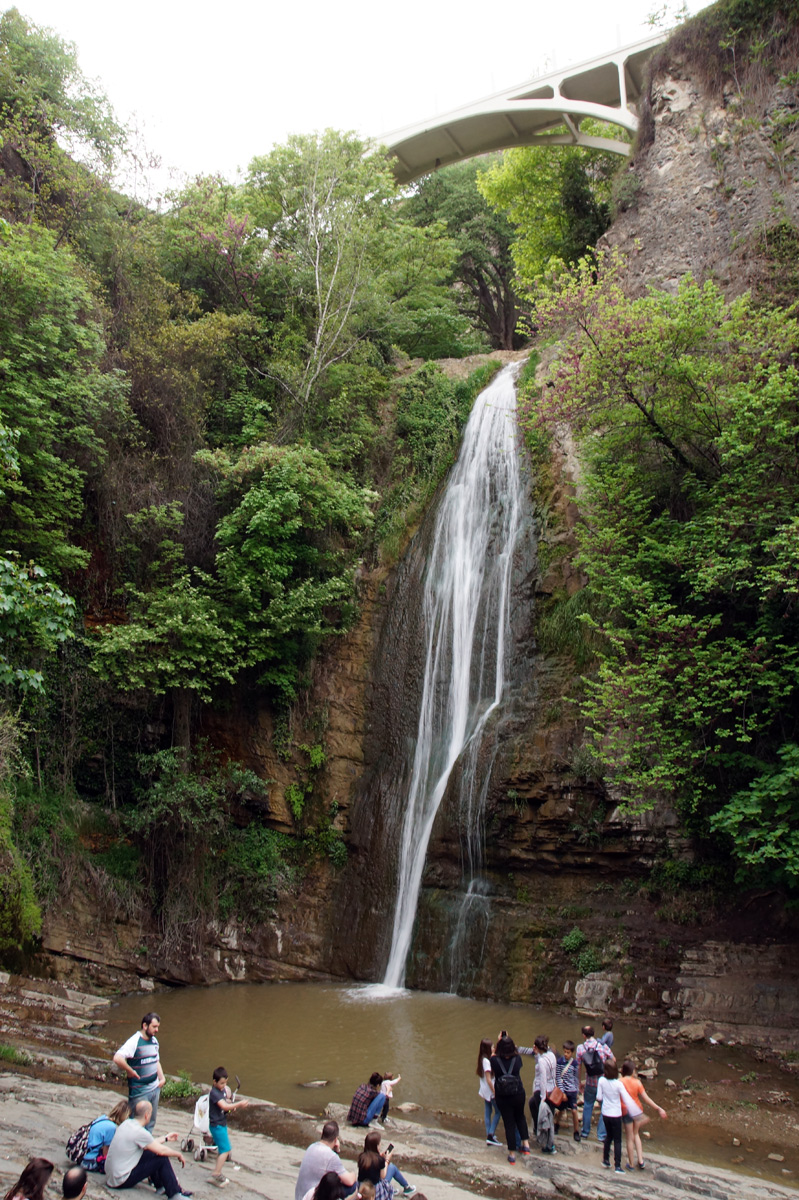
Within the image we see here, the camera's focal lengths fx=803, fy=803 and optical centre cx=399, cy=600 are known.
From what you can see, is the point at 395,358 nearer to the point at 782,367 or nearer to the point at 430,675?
the point at 430,675

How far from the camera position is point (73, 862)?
14.4 m

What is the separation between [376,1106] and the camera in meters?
7.86

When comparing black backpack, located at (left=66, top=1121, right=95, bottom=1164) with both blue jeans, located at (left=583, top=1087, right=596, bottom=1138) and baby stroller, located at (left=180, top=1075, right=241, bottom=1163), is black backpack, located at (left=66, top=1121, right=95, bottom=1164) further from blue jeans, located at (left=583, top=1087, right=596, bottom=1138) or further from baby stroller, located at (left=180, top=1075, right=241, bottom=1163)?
blue jeans, located at (left=583, top=1087, right=596, bottom=1138)

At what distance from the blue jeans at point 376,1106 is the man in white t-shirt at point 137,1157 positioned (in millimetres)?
2386

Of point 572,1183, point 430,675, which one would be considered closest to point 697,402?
point 430,675

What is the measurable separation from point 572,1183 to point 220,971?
9.28 meters

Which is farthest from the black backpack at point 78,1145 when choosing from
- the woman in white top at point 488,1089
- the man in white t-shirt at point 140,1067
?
the woman in white top at point 488,1089

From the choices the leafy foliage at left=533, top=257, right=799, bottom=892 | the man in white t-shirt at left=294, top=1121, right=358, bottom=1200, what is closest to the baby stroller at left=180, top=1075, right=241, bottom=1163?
the man in white t-shirt at left=294, top=1121, right=358, bottom=1200

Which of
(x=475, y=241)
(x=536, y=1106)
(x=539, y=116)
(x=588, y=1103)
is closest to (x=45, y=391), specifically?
(x=536, y=1106)

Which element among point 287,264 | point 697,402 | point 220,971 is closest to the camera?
point 697,402

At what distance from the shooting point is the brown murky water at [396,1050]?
8.45m

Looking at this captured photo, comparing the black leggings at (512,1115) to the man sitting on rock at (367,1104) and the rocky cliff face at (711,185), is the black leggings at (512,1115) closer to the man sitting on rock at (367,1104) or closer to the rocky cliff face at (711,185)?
the man sitting on rock at (367,1104)

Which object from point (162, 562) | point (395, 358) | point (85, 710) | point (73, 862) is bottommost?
point (73, 862)

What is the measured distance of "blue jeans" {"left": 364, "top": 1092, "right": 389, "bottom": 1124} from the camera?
25.6 ft
